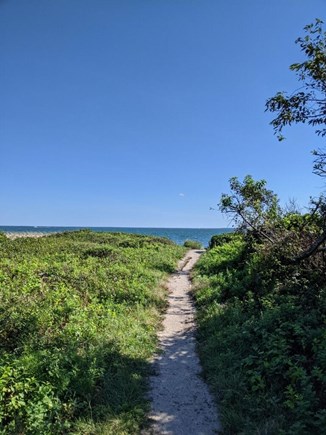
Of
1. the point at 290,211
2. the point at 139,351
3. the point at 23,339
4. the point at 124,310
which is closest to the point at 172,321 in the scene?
the point at 124,310

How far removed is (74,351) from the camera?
260 inches

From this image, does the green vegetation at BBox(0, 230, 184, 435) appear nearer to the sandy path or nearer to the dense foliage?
the sandy path

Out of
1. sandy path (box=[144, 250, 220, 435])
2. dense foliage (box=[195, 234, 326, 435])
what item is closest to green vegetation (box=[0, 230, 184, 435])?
sandy path (box=[144, 250, 220, 435])

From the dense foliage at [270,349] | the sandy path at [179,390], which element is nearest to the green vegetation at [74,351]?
the sandy path at [179,390]

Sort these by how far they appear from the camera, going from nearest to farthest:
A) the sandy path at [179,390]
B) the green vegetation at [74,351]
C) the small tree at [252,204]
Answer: the green vegetation at [74,351]
the sandy path at [179,390]
the small tree at [252,204]

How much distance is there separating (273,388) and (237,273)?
8.38m

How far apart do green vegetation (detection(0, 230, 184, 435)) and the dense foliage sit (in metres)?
1.52

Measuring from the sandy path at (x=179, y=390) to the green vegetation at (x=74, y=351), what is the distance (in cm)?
30

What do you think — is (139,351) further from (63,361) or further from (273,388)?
(273,388)

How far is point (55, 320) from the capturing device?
8258 millimetres

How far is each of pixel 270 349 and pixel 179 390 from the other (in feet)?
6.49

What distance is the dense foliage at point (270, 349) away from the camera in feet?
Answer: 16.3

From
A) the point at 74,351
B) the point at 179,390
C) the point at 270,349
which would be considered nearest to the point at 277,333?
the point at 270,349

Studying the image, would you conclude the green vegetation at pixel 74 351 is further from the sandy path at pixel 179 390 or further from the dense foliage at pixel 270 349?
the dense foliage at pixel 270 349
